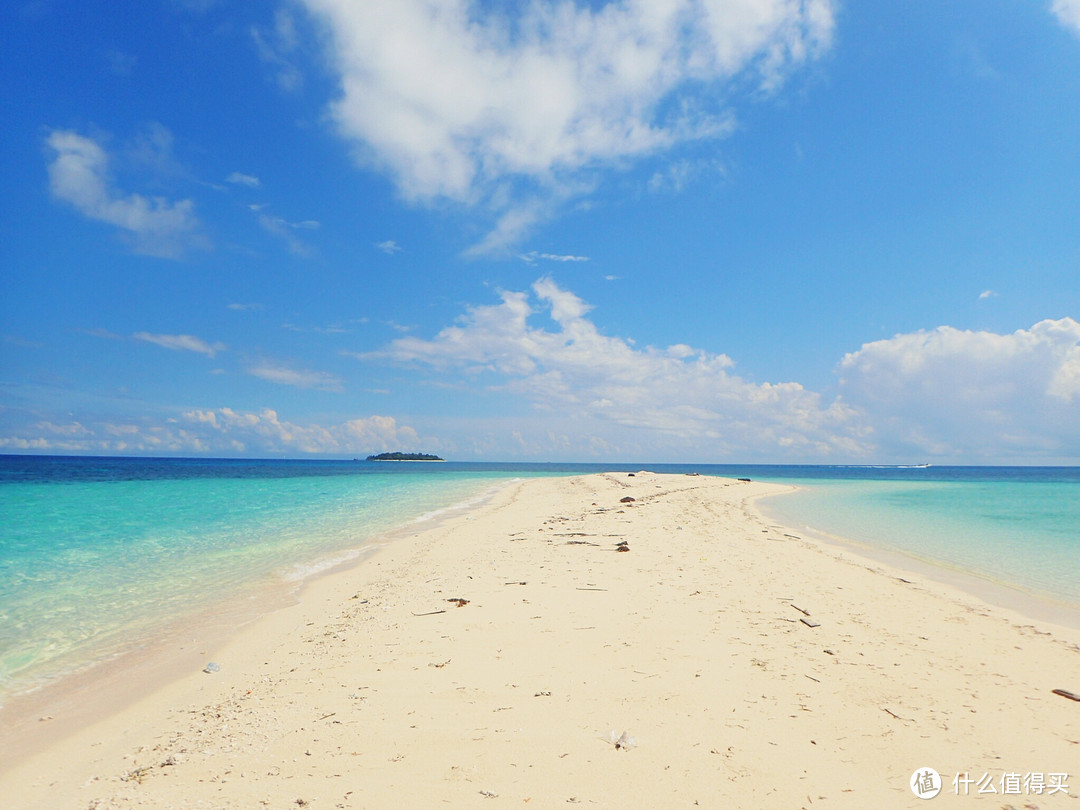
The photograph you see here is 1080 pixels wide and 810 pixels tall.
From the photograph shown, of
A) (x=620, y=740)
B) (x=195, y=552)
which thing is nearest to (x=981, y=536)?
(x=620, y=740)

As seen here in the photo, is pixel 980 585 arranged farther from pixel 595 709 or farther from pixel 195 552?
pixel 195 552

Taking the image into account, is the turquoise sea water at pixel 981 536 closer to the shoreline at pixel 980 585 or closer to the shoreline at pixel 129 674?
the shoreline at pixel 980 585

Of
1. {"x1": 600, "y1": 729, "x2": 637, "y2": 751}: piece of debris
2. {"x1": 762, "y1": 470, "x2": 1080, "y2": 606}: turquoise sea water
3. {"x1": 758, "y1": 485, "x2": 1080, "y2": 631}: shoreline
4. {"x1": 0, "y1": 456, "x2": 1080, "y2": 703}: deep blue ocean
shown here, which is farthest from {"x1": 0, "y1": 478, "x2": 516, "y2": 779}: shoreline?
{"x1": 762, "y1": 470, "x2": 1080, "y2": 606}: turquoise sea water

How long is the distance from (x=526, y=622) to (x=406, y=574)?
14.6 feet

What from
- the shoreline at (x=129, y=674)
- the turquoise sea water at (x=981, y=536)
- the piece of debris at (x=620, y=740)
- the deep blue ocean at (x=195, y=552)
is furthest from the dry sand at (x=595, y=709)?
the turquoise sea water at (x=981, y=536)

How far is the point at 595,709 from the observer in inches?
173

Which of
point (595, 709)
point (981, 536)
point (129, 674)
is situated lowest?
point (129, 674)

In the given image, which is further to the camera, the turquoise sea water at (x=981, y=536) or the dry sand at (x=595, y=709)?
the turquoise sea water at (x=981, y=536)

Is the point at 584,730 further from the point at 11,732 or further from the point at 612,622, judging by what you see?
the point at 11,732

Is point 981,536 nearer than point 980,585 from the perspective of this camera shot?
No

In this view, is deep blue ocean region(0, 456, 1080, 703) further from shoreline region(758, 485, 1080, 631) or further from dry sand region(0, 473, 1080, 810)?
dry sand region(0, 473, 1080, 810)

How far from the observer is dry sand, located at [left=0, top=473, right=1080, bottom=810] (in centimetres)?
345

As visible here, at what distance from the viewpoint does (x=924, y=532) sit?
17688 millimetres

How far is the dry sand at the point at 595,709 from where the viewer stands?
11.3ft
